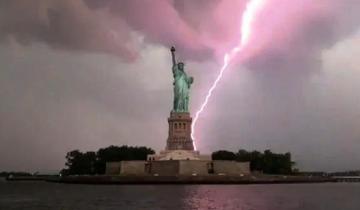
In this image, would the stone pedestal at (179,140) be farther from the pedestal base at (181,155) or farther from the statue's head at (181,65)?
the statue's head at (181,65)

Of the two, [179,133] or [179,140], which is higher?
[179,133]

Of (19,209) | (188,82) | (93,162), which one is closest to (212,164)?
(188,82)

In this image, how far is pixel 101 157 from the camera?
108 meters

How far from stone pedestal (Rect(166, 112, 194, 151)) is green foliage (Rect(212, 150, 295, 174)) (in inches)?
→ 813

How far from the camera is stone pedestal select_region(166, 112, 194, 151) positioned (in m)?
86.7

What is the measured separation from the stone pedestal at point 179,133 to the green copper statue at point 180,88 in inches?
60.3

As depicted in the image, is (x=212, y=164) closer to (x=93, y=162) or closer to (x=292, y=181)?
(x=292, y=181)

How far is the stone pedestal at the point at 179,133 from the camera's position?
86688 mm

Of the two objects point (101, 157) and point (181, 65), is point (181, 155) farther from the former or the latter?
point (101, 157)

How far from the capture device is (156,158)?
8638 cm

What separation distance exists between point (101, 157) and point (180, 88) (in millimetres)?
26354

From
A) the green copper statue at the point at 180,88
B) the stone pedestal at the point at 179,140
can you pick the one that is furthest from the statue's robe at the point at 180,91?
the stone pedestal at the point at 179,140

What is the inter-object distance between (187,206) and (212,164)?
42647mm

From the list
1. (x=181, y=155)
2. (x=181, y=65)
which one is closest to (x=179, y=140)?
(x=181, y=155)
